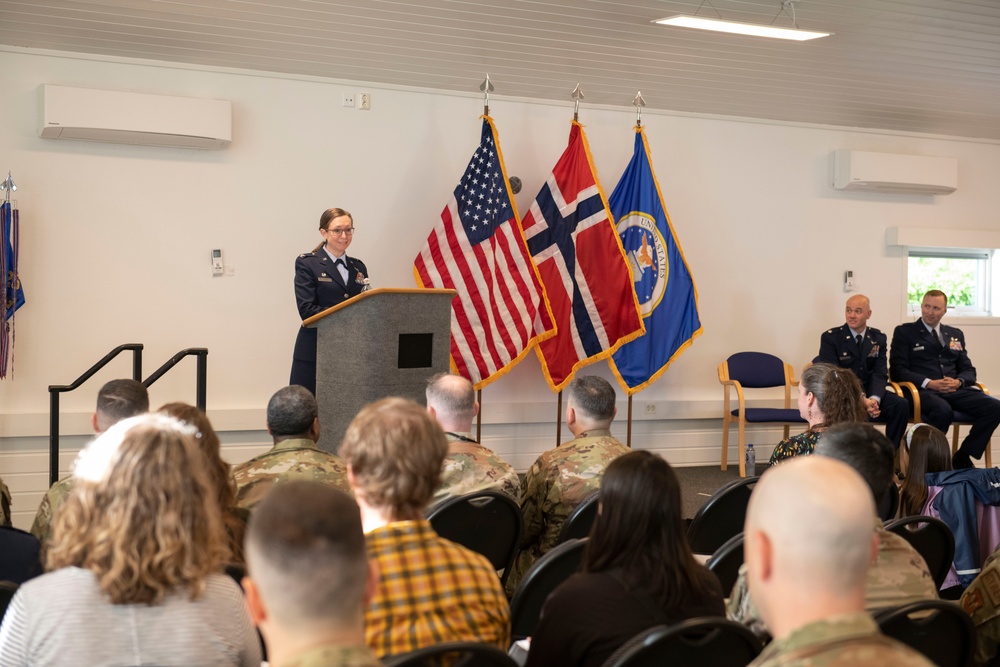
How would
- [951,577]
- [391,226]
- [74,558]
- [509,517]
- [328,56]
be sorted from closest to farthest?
1. [74,558]
2. [509,517]
3. [951,577]
4. [328,56]
5. [391,226]

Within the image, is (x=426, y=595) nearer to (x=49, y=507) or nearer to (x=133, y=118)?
(x=49, y=507)

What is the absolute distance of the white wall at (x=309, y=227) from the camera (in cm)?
595

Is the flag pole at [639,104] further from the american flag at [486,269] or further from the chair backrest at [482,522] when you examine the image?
the chair backrest at [482,522]

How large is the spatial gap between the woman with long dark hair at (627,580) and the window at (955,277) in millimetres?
7116

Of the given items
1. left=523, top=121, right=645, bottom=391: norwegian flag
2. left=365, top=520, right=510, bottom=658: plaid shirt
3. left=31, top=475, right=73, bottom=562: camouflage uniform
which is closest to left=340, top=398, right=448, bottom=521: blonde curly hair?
left=365, top=520, right=510, bottom=658: plaid shirt

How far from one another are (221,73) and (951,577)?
502 centimetres

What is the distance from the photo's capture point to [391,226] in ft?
22.0

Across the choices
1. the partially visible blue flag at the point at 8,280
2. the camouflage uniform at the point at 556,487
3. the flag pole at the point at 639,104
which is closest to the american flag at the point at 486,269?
the flag pole at the point at 639,104

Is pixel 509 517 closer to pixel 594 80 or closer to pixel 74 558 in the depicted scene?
pixel 74 558

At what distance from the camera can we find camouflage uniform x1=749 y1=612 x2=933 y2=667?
3.83 ft

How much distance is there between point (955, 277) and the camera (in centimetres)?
858

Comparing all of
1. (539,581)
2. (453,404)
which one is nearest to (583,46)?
(453,404)

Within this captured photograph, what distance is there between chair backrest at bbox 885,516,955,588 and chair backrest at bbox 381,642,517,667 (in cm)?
153

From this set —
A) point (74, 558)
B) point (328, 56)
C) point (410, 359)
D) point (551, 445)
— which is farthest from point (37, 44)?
point (74, 558)
